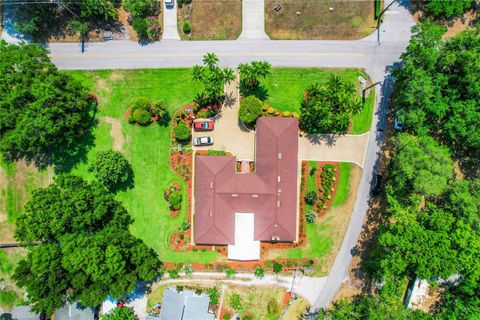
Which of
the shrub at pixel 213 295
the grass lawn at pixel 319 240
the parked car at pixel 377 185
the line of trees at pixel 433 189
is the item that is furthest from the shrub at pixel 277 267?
the parked car at pixel 377 185

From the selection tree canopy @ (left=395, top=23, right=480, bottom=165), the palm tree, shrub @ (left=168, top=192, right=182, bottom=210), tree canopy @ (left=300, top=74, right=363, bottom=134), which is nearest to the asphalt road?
A: the palm tree

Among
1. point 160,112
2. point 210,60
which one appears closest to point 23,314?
point 160,112

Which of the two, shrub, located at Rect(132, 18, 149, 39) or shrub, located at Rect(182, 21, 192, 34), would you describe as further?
shrub, located at Rect(182, 21, 192, 34)

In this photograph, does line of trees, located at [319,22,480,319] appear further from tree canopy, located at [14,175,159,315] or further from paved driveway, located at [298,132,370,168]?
tree canopy, located at [14,175,159,315]

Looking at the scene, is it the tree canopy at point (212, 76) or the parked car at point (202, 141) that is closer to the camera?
the tree canopy at point (212, 76)

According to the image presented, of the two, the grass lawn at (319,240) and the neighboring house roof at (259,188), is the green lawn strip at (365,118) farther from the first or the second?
the neighboring house roof at (259,188)
